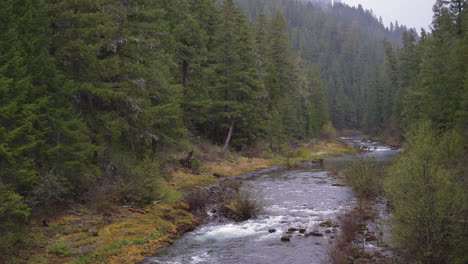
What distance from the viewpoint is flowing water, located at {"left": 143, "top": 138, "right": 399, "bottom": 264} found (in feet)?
39.3

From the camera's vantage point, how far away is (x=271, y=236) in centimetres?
1433

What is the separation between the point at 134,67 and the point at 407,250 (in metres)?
14.1

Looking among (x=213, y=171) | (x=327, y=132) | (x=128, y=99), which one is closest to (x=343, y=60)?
(x=327, y=132)

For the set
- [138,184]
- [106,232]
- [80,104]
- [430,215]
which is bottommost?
[106,232]

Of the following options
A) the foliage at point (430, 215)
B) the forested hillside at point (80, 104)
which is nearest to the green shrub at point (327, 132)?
the forested hillside at point (80, 104)

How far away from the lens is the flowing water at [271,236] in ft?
39.3

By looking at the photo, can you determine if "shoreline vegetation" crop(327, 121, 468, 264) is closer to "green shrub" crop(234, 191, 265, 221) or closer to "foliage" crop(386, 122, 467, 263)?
"foliage" crop(386, 122, 467, 263)

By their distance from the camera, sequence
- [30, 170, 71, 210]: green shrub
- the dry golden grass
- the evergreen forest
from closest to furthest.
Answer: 1. the evergreen forest
2. [30, 170, 71, 210]: green shrub
3. the dry golden grass

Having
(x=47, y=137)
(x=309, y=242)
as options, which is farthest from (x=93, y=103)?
(x=309, y=242)

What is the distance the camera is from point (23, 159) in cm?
1070

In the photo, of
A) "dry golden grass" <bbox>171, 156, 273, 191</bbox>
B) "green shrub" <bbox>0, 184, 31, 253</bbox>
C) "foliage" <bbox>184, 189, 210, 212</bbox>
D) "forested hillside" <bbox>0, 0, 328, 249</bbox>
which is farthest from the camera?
"dry golden grass" <bbox>171, 156, 273, 191</bbox>

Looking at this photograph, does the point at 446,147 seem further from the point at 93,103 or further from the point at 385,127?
the point at 385,127

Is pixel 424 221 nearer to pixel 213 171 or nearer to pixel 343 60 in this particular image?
pixel 213 171

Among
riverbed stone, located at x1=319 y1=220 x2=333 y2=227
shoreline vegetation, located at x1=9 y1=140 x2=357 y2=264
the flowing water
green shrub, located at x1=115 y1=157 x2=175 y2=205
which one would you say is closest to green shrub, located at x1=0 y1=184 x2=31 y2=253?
shoreline vegetation, located at x1=9 y1=140 x2=357 y2=264
